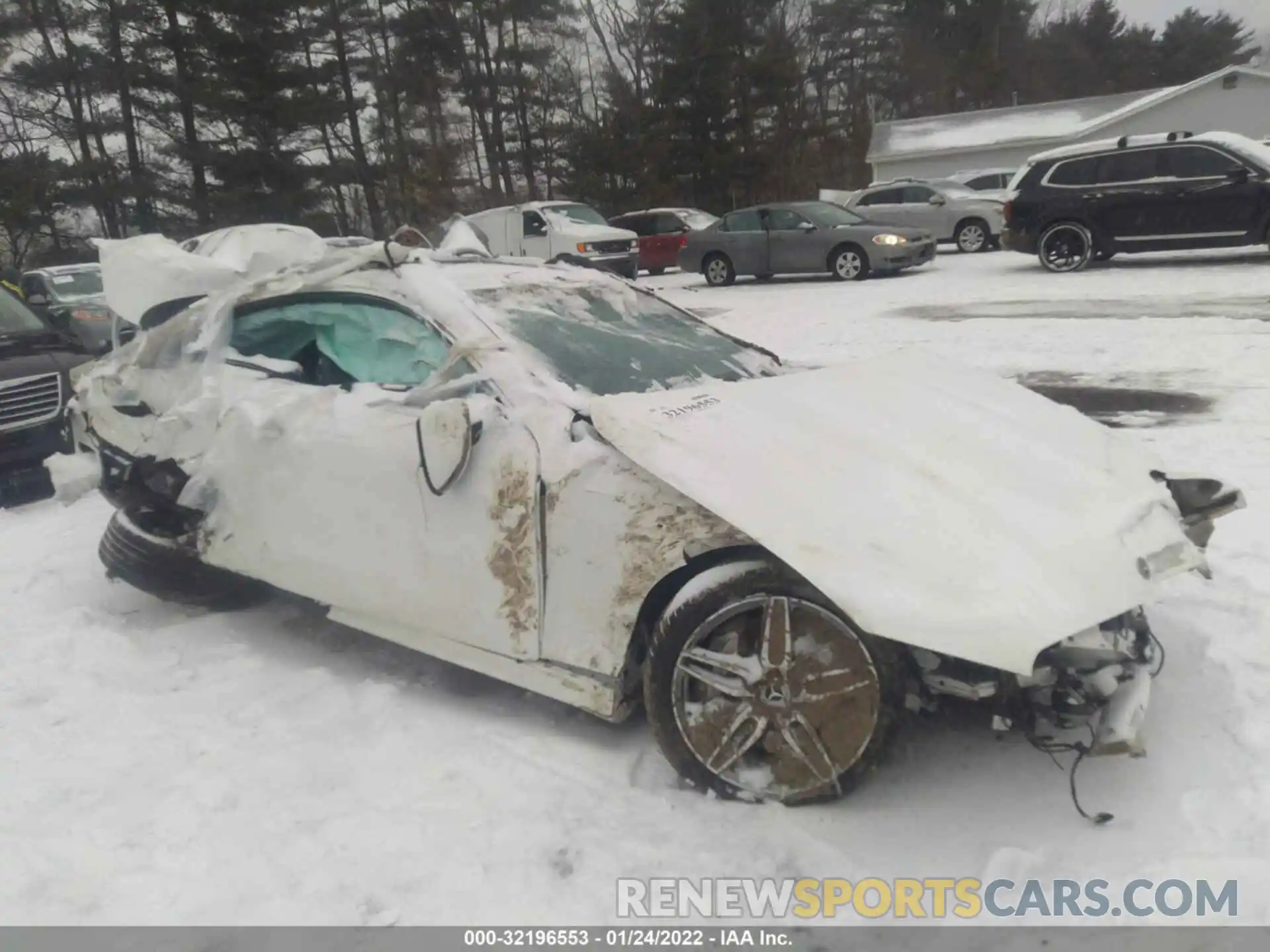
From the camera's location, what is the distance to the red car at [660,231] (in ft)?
75.6

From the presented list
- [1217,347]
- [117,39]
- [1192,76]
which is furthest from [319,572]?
[1192,76]

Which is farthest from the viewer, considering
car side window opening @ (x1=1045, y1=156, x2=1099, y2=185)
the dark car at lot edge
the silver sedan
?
the silver sedan

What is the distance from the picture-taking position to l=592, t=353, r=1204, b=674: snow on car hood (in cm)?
238

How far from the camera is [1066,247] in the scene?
1463cm

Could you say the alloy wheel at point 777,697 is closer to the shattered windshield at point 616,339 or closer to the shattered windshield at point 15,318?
the shattered windshield at point 616,339

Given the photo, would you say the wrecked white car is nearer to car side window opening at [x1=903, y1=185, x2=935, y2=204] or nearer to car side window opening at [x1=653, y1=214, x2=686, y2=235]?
car side window opening at [x1=903, y1=185, x2=935, y2=204]

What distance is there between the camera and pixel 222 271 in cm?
480

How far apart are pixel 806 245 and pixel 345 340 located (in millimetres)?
14168

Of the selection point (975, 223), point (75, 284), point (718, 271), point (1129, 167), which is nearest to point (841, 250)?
point (718, 271)

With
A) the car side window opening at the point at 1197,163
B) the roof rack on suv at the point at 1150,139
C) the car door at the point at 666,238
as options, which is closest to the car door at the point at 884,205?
the car door at the point at 666,238

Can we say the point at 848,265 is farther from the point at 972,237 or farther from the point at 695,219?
the point at 695,219

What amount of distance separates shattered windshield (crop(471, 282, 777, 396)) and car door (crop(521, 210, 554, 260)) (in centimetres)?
1557
